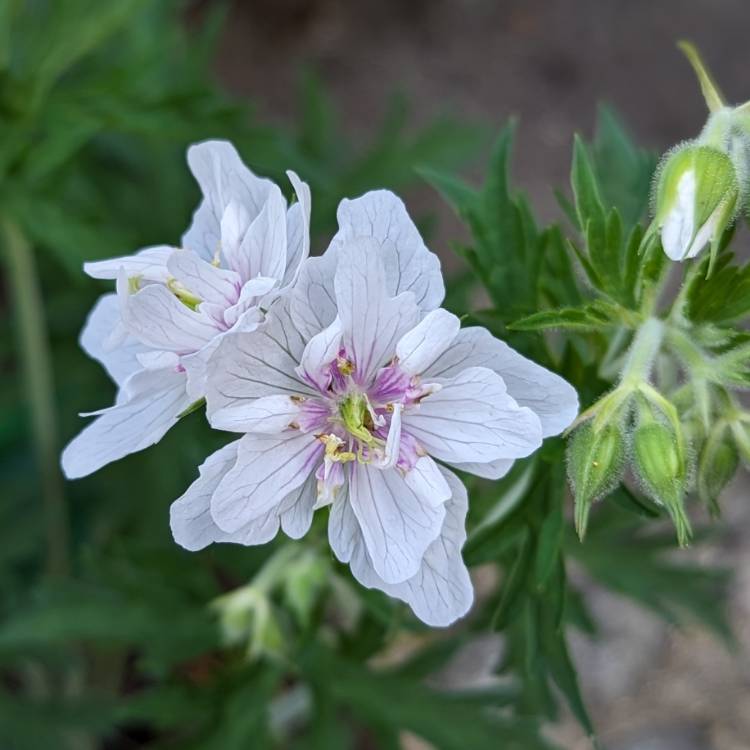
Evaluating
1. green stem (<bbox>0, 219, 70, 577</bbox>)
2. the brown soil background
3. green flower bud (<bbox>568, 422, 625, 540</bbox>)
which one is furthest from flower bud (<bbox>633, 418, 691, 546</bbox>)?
the brown soil background

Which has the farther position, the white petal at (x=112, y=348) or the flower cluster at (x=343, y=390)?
the white petal at (x=112, y=348)

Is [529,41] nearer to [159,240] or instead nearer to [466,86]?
[466,86]

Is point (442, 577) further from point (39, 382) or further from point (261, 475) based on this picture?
point (39, 382)

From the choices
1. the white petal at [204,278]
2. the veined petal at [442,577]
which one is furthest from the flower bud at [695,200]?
the white petal at [204,278]

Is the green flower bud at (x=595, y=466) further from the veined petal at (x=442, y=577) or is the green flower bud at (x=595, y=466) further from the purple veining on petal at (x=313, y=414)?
the purple veining on petal at (x=313, y=414)

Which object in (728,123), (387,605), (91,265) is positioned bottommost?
(387,605)

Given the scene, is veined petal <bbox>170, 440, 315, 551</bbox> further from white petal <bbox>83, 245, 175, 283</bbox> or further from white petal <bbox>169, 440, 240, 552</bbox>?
white petal <bbox>83, 245, 175, 283</bbox>

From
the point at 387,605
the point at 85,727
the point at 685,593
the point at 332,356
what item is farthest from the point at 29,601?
the point at 332,356
